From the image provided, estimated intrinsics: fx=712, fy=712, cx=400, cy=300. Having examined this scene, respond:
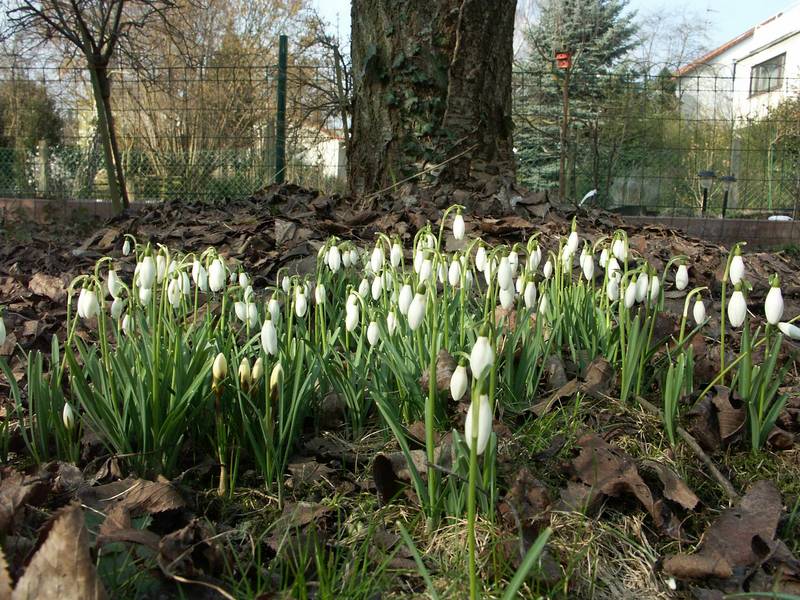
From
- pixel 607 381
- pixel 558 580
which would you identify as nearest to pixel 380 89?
pixel 607 381

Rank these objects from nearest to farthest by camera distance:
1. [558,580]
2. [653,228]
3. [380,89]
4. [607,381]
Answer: [558,580] → [607,381] → [653,228] → [380,89]

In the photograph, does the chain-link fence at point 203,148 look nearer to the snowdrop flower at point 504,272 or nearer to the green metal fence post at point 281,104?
the green metal fence post at point 281,104

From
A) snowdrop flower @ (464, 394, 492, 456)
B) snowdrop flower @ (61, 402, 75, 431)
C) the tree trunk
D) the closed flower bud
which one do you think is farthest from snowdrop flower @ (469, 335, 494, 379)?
the tree trunk

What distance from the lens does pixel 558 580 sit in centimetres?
153

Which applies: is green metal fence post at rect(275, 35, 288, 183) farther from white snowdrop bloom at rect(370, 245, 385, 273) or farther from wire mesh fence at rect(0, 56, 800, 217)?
white snowdrop bloom at rect(370, 245, 385, 273)

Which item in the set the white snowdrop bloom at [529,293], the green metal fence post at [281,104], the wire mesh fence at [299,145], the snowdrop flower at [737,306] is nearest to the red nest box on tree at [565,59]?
the wire mesh fence at [299,145]

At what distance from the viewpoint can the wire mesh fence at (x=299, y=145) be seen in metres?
9.73

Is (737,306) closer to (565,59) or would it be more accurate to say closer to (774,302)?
(774,302)

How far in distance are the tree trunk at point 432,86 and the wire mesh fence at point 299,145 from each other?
352 centimetres

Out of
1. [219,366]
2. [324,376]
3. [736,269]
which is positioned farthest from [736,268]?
[219,366]

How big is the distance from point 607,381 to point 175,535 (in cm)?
151

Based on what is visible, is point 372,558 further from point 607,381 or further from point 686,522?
point 607,381

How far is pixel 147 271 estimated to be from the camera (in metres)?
2.17

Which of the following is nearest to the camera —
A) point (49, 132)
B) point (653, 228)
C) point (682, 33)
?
point (653, 228)
